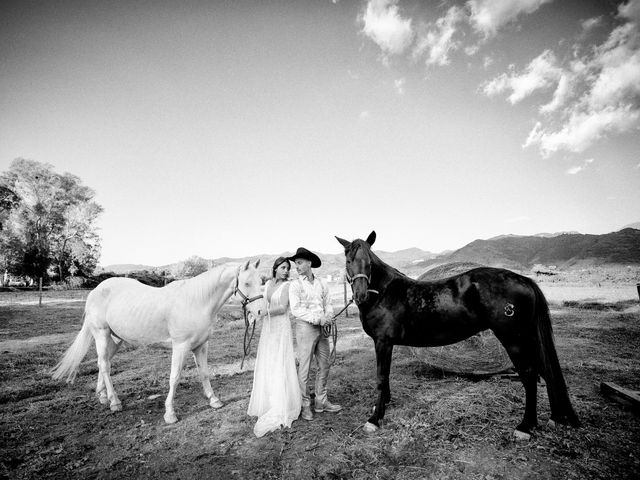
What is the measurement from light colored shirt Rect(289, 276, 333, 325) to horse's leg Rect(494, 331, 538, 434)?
2313 mm

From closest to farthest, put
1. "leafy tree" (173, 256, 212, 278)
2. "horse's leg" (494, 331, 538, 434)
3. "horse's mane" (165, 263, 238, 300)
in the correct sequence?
1. "horse's leg" (494, 331, 538, 434)
2. "horse's mane" (165, 263, 238, 300)
3. "leafy tree" (173, 256, 212, 278)

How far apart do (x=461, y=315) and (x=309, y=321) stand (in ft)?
6.55

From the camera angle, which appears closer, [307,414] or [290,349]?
[307,414]

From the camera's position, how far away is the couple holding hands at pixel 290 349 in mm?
3963

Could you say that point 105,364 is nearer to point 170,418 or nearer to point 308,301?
point 170,418

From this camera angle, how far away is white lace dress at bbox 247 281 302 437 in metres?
3.93

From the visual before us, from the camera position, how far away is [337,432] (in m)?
3.66

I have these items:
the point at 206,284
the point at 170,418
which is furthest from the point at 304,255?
the point at 170,418

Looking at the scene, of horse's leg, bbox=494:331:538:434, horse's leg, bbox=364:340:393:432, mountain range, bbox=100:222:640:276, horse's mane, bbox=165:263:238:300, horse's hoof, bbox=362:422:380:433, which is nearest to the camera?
horse's leg, bbox=494:331:538:434

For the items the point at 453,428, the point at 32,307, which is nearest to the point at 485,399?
the point at 453,428

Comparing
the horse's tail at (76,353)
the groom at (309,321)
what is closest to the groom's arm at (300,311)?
the groom at (309,321)

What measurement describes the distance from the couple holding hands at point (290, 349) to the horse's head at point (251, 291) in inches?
4.9

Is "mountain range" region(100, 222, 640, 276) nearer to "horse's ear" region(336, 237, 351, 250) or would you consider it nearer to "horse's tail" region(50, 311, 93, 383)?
"horse's tail" region(50, 311, 93, 383)

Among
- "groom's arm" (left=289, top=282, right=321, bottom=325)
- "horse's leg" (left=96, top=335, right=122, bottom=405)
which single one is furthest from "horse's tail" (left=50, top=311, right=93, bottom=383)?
"groom's arm" (left=289, top=282, right=321, bottom=325)
